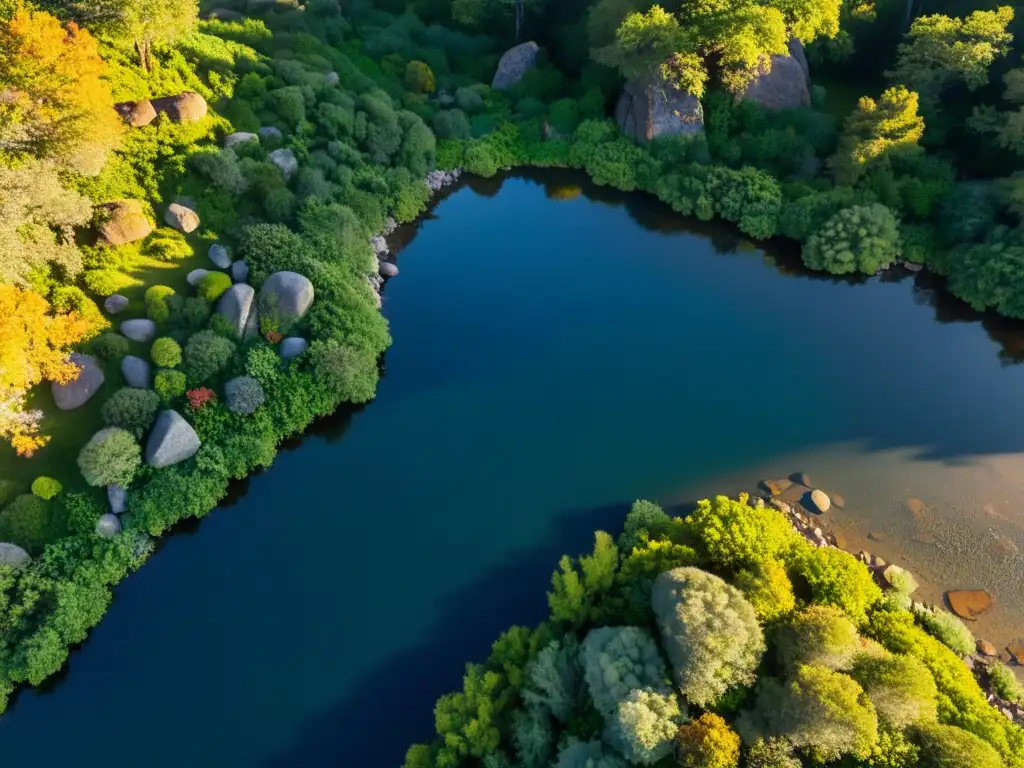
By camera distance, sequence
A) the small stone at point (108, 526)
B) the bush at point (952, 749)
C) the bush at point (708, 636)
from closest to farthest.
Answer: the bush at point (952, 749) < the bush at point (708, 636) < the small stone at point (108, 526)

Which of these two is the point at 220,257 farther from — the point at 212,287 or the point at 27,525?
the point at 27,525

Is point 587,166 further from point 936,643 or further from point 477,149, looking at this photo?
point 936,643

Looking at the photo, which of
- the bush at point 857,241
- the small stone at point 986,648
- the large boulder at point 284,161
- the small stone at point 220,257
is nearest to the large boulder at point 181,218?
the small stone at point 220,257

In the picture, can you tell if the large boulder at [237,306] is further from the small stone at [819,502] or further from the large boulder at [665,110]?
the large boulder at [665,110]

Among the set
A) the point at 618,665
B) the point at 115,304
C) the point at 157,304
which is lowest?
the point at 618,665

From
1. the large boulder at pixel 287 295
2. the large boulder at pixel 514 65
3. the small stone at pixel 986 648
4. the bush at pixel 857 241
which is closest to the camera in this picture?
the small stone at pixel 986 648

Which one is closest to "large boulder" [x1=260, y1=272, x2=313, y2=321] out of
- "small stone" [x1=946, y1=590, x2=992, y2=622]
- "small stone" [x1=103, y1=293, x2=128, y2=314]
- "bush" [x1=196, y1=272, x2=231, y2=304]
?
"bush" [x1=196, y1=272, x2=231, y2=304]

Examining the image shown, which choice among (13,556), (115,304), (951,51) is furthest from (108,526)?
(951,51)
